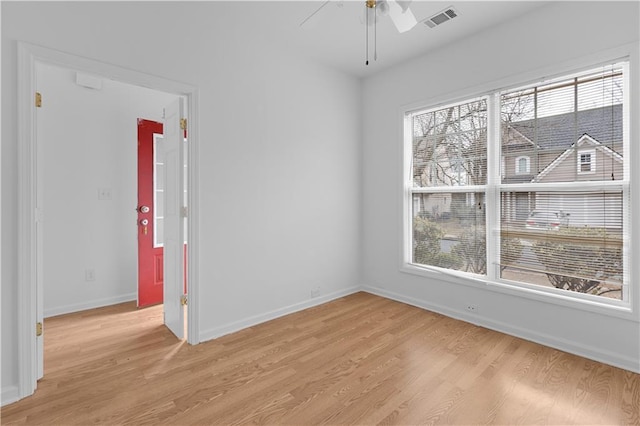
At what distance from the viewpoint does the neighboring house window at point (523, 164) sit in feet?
9.07

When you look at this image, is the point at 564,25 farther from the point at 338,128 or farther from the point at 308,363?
the point at 308,363

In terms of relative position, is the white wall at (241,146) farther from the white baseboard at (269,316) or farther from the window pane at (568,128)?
the window pane at (568,128)

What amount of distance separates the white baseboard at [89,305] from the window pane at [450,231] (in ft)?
11.5

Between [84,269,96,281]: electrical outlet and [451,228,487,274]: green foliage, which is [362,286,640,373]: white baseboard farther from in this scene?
[84,269,96,281]: electrical outlet

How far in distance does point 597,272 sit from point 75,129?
5.12 meters

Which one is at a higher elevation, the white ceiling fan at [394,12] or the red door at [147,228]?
the white ceiling fan at [394,12]

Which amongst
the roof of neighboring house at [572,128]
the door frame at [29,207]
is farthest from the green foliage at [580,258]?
the door frame at [29,207]

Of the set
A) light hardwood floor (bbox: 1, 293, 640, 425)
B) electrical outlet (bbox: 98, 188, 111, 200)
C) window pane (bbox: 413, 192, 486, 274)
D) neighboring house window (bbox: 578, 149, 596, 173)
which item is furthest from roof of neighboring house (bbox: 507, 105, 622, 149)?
electrical outlet (bbox: 98, 188, 111, 200)

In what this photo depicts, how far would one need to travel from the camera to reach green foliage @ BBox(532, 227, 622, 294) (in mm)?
2383

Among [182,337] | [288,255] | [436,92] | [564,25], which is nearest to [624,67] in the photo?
[564,25]

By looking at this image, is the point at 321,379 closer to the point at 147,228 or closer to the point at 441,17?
the point at 147,228

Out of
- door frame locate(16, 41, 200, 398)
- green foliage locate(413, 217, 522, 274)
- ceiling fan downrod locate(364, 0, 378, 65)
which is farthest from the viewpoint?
green foliage locate(413, 217, 522, 274)

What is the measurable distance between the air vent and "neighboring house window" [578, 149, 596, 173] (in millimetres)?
1570

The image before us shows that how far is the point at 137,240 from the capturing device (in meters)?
3.73
